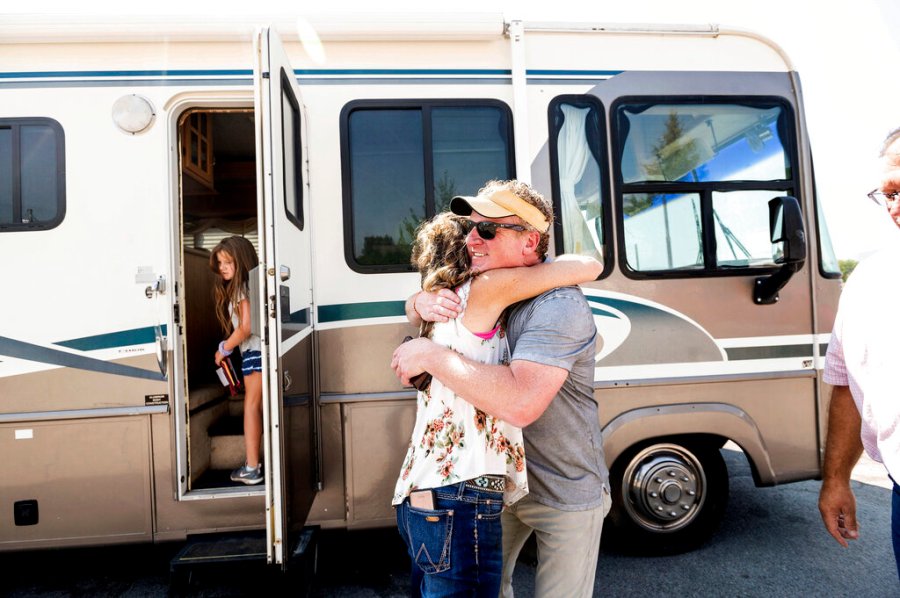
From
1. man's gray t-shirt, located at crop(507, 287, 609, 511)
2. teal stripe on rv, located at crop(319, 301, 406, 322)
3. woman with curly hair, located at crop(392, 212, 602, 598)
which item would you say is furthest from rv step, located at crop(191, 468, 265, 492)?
man's gray t-shirt, located at crop(507, 287, 609, 511)

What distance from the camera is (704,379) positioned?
9.78 ft

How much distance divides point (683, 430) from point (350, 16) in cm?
285

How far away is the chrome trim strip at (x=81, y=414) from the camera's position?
8.73ft

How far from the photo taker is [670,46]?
3.07m

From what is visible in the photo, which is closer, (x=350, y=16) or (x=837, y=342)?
(x=837, y=342)

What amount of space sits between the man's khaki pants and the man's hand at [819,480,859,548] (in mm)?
764

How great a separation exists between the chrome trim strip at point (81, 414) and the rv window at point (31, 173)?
3.02 feet

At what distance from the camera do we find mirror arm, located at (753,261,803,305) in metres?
2.87

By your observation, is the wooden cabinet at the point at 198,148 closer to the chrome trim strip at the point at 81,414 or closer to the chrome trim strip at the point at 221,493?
the chrome trim strip at the point at 81,414

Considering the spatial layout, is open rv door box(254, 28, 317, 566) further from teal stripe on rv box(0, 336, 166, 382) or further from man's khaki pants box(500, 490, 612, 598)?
man's khaki pants box(500, 490, 612, 598)

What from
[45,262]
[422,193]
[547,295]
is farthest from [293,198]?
[547,295]

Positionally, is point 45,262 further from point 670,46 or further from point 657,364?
point 670,46

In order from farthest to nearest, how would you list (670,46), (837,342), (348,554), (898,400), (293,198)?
1. (348,554)
2. (670,46)
3. (293,198)
4. (837,342)
5. (898,400)

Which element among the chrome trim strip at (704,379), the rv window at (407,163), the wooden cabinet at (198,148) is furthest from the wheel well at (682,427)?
the wooden cabinet at (198,148)
